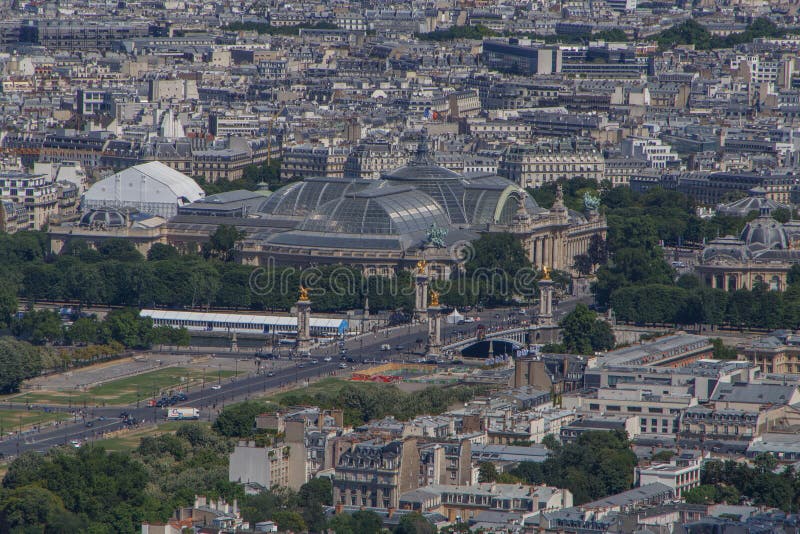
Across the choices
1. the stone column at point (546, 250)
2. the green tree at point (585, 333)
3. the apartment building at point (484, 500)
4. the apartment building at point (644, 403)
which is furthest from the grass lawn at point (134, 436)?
the stone column at point (546, 250)

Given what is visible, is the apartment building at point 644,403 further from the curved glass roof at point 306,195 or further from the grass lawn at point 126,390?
the curved glass roof at point 306,195

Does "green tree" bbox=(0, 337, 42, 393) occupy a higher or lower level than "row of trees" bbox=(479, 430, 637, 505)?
lower

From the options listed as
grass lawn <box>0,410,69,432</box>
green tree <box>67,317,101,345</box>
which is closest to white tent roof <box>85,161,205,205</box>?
green tree <box>67,317,101,345</box>

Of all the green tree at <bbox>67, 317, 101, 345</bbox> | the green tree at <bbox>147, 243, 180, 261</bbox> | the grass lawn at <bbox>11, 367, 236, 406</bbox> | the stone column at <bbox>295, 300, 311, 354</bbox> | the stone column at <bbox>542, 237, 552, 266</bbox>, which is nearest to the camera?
the grass lawn at <bbox>11, 367, 236, 406</bbox>

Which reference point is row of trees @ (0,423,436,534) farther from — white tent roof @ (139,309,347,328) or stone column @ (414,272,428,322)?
stone column @ (414,272,428,322)

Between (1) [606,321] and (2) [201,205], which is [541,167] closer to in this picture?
(2) [201,205]

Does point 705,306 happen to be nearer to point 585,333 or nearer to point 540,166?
point 585,333
